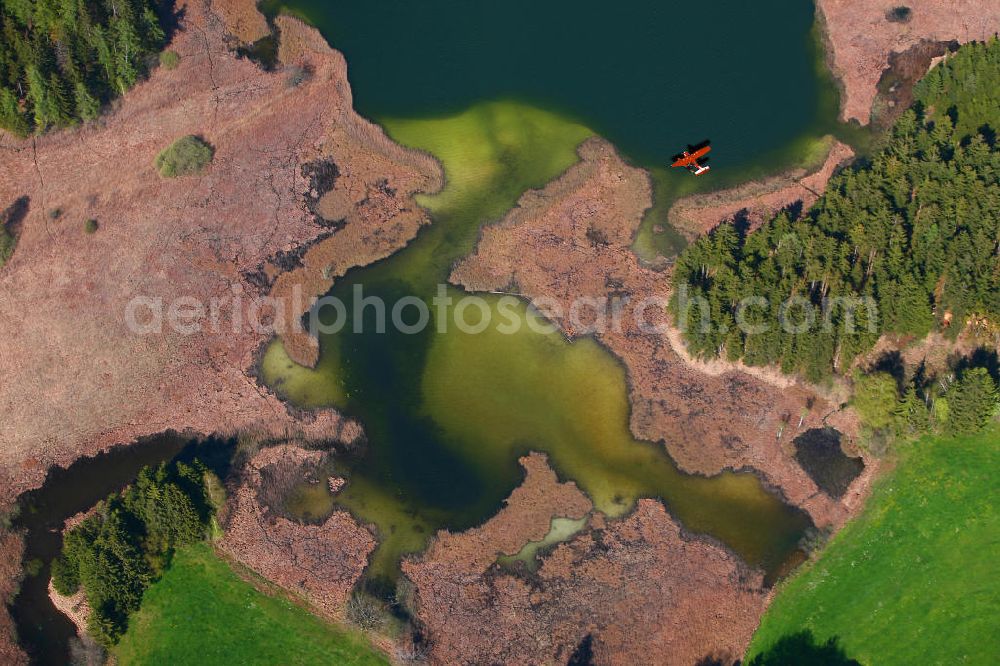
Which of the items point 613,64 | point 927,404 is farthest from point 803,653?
point 613,64

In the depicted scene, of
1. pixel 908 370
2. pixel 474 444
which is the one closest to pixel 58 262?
pixel 474 444

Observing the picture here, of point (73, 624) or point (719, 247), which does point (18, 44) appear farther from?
point (719, 247)

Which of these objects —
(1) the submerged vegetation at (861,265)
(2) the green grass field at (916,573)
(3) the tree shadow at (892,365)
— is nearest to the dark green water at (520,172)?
(2) the green grass field at (916,573)

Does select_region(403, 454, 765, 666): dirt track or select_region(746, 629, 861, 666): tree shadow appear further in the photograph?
select_region(403, 454, 765, 666): dirt track

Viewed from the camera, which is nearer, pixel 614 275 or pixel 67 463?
pixel 67 463

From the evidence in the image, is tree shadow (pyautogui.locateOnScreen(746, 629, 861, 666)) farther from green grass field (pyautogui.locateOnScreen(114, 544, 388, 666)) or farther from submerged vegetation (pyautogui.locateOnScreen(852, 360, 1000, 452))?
green grass field (pyautogui.locateOnScreen(114, 544, 388, 666))

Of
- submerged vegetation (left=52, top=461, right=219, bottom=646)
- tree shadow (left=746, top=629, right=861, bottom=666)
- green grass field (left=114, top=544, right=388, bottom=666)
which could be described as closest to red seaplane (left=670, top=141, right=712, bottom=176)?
tree shadow (left=746, top=629, right=861, bottom=666)
